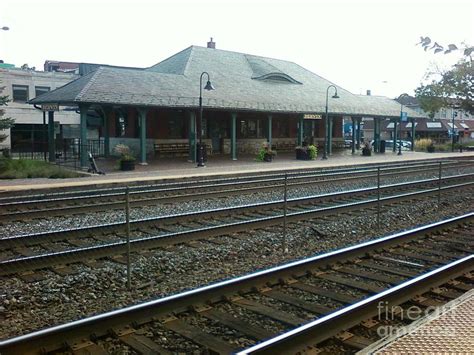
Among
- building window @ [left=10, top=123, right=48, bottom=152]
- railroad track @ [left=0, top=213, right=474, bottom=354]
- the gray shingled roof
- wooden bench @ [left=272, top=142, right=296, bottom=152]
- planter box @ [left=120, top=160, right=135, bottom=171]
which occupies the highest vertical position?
the gray shingled roof

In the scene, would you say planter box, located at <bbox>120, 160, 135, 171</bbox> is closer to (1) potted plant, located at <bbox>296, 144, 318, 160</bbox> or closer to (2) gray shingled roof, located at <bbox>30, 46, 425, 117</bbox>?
(2) gray shingled roof, located at <bbox>30, 46, 425, 117</bbox>

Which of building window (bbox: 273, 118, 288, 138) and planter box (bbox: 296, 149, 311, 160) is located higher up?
building window (bbox: 273, 118, 288, 138)

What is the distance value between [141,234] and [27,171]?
12.7 metres

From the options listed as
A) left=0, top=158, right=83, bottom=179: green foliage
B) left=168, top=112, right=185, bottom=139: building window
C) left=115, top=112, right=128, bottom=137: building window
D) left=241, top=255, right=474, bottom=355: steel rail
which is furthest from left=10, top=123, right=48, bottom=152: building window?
left=241, top=255, right=474, bottom=355: steel rail

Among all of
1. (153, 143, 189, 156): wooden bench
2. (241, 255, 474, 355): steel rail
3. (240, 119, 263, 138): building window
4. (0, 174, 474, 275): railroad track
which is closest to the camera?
(241, 255, 474, 355): steel rail

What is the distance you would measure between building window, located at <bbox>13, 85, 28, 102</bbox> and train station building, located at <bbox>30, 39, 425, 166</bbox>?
13820 mm

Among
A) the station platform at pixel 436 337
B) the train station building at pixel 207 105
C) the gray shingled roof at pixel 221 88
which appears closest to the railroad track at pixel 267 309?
the station platform at pixel 436 337

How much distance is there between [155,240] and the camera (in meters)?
8.17

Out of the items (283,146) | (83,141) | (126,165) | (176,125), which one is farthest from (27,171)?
(283,146)

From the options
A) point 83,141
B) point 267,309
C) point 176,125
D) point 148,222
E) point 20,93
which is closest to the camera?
point 267,309

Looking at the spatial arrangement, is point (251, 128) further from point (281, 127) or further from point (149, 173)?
point (149, 173)

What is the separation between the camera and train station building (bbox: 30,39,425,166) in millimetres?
25875

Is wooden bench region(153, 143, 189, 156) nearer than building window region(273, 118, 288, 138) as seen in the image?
Yes

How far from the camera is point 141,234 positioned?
9445 mm
